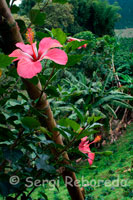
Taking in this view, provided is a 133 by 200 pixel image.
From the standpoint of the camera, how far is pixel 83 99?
2789 mm

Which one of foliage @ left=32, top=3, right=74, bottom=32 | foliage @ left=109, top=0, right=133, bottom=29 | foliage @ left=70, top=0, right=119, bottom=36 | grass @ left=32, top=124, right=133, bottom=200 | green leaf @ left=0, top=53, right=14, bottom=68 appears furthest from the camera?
foliage @ left=109, top=0, right=133, bottom=29

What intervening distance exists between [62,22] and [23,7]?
419cm

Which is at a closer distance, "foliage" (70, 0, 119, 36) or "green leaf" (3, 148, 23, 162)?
"green leaf" (3, 148, 23, 162)

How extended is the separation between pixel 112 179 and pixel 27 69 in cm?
155

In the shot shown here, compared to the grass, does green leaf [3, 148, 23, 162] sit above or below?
above

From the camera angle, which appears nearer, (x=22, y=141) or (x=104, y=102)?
(x=22, y=141)

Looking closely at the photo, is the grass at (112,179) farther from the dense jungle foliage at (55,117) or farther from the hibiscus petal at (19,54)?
the hibiscus petal at (19,54)

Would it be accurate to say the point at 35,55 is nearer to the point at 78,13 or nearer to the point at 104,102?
the point at 104,102

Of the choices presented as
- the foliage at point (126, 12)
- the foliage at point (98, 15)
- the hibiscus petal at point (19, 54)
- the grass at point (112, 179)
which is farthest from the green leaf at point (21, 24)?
the foliage at point (126, 12)

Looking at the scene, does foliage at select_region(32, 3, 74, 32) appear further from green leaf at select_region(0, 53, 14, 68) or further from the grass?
green leaf at select_region(0, 53, 14, 68)

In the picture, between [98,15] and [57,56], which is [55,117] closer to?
[57,56]

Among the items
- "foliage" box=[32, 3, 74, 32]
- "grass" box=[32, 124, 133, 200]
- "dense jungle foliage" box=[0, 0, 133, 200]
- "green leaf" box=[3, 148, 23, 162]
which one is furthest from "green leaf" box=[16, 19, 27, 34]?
"foliage" box=[32, 3, 74, 32]

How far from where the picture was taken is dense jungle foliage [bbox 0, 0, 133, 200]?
0.30 m

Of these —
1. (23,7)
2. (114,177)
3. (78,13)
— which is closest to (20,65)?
(114,177)
